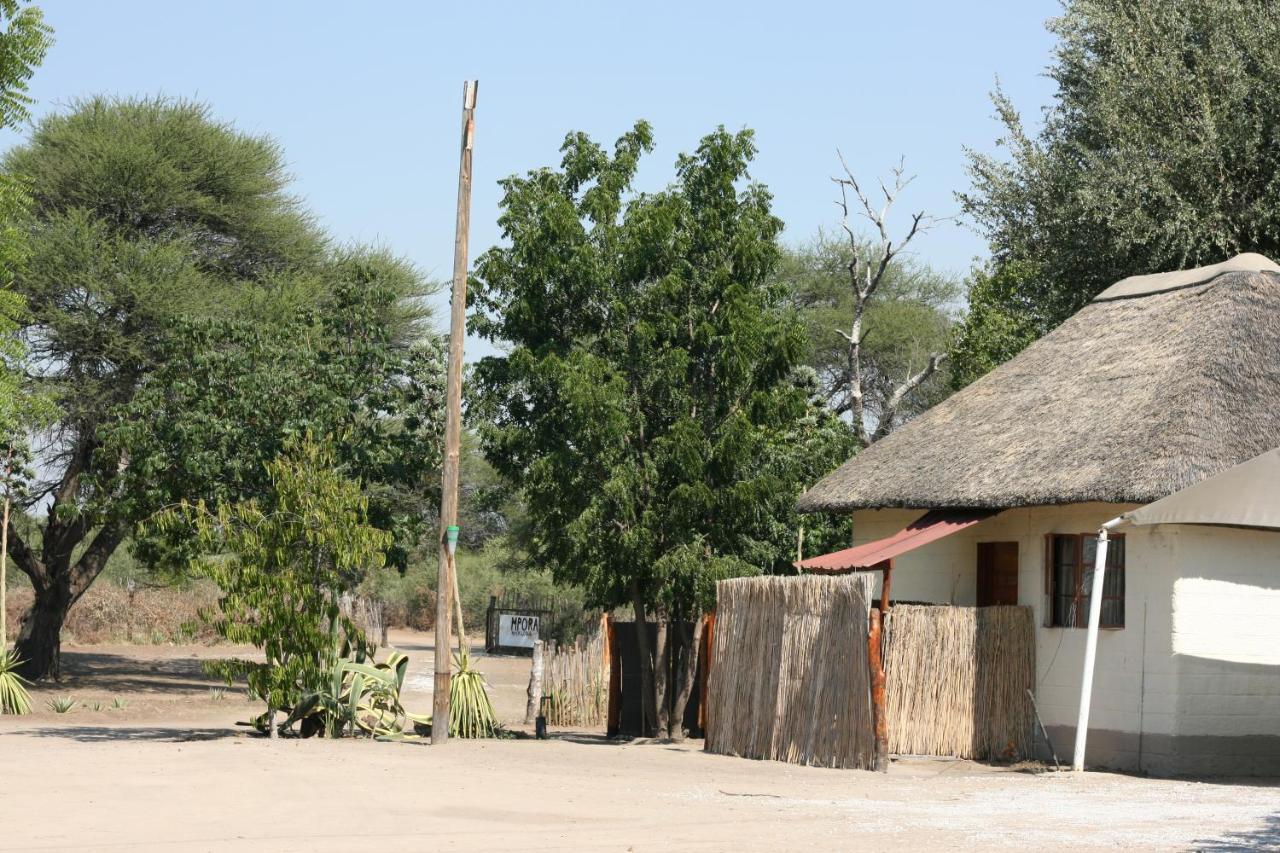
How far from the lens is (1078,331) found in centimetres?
1975

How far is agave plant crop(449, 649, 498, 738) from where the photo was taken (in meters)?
18.2

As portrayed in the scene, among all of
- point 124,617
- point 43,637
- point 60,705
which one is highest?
point 43,637

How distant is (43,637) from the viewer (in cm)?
2762

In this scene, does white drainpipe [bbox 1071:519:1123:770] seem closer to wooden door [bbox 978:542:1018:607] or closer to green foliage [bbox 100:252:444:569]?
wooden door [bbox 978:542:1018:607]

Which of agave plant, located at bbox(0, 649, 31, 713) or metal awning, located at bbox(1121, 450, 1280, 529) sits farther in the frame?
agave plant, located at bbox(0, 649, 31, 713)

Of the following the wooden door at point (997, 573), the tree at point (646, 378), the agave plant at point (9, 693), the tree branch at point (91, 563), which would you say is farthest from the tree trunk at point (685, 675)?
the tree branch at point (91, 563)

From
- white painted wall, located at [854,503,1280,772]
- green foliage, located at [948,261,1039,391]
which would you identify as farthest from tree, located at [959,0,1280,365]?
white painted wall, located at [854,503,1280,772]

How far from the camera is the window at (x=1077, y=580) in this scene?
15.6 metres

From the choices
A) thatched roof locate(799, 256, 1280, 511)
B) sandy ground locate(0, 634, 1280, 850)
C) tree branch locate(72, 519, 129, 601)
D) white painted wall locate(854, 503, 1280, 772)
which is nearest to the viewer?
sandy ground locate(0, 634, 1280, 850)

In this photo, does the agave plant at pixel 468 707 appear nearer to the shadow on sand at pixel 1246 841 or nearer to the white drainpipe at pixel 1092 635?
the white drainpipe at pixel 1092 635

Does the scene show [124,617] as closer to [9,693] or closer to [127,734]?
[9,693]

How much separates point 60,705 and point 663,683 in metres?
8.93

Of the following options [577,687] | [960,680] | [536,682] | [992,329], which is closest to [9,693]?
[536,682]

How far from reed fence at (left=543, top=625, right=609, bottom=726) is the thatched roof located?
3.58 metres
